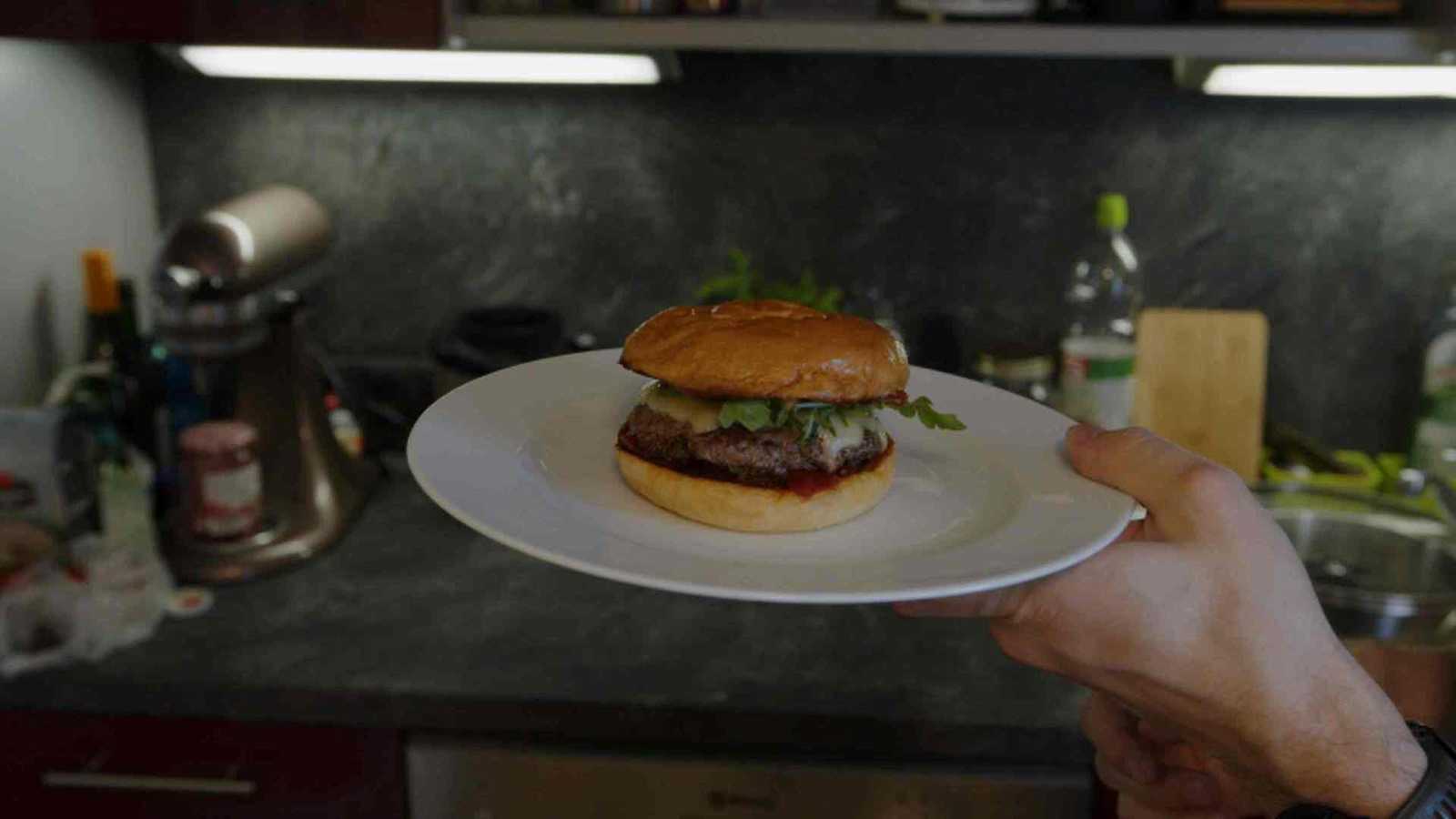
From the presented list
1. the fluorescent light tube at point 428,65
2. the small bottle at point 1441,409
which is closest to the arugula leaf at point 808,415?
the fluorescent light tube at point 428,65

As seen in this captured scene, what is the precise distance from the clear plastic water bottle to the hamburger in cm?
96

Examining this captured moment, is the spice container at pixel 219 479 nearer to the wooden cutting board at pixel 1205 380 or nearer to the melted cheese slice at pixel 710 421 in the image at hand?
the melted cheese slice at pixel 710 421

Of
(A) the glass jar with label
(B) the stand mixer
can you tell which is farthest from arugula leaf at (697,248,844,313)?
(B) the stand mixer

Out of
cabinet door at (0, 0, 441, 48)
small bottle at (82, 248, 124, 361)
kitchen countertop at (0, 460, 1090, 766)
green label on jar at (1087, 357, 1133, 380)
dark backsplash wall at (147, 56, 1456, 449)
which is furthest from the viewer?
dark backsplash wall at (147, 56, 1456, 449)

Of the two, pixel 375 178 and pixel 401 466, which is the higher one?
pixel 375 178

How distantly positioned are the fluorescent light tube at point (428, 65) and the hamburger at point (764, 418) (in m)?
0.88

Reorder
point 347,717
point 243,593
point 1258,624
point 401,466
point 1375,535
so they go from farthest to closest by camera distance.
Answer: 1. point 401,466
2. point 1375,535
3. point 243,593
4. point 347,717
5. point 1258,624

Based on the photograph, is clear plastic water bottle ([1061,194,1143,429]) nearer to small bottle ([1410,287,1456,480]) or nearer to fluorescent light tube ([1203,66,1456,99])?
fluorescent light tube ([1203,66,1456,99])

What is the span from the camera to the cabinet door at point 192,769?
1.48 metres

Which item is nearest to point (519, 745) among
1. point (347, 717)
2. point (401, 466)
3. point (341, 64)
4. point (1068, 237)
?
point (347, 717)

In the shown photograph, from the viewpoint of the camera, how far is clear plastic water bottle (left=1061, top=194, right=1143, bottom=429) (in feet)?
6.33

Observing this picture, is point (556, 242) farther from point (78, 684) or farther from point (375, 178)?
point (78, 684)

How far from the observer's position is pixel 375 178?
2.14 m

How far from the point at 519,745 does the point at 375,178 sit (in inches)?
44.2
